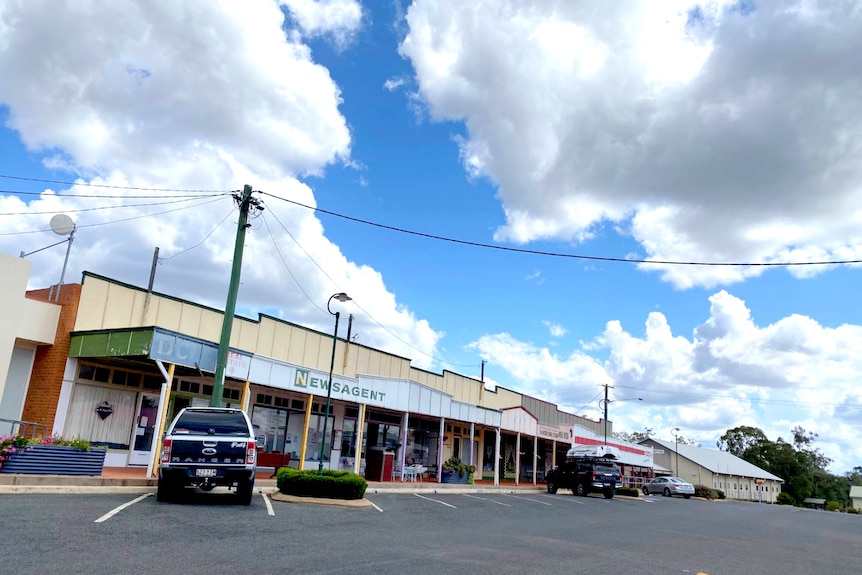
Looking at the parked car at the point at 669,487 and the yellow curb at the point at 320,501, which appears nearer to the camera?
the yellow curb at the point at 320,501

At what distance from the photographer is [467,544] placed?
1118 centimetres

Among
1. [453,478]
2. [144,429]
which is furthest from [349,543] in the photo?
[453,478]

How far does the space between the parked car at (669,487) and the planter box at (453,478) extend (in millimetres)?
23561

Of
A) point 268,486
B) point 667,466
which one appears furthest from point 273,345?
point 667,466

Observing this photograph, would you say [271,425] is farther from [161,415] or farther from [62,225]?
[62,225]

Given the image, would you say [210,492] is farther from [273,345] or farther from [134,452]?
[273,345]

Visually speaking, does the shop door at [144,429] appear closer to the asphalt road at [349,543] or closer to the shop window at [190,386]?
the shop window at [190,386]

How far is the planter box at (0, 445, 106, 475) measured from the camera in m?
14.2

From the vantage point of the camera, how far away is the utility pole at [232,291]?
1767 cm

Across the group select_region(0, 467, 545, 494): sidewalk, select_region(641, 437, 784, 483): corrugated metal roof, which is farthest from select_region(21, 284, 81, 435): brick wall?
select_region(641, 437, 784, 483): corrugated metal roof

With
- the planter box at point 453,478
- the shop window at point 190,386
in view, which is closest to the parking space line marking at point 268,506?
the shop window at point 190,386

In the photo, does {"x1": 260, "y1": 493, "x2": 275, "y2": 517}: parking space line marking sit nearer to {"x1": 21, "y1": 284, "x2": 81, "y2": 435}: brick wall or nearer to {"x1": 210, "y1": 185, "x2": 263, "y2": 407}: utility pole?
{"x1": 210, "y1": 185, "x2": 263, "y2": 407}: utility pole

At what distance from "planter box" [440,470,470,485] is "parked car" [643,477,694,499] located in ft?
77.3

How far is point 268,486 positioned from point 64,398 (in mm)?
Result: 6180
